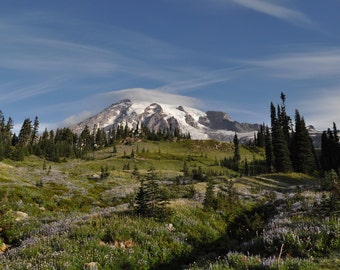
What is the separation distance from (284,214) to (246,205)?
332 inches

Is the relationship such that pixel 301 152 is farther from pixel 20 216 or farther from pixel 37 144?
pixel 37 144

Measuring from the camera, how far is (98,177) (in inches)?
2564

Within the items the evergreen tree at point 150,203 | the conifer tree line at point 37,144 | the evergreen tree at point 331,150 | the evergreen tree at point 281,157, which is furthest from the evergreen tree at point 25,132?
the evergreen tree at point 150,203

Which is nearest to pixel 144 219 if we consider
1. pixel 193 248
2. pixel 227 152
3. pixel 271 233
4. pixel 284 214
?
pixel 193 248

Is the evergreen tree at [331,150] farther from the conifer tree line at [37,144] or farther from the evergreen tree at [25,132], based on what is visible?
the evergreen tree at [25,132]

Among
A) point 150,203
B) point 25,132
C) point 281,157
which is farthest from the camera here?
point 25,132

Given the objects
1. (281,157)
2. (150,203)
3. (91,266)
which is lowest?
(91,266)

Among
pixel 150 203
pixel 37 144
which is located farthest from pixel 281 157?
pixel 37 144

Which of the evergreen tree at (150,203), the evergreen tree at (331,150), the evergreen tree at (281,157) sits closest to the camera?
the evergreen tree at (150,203)

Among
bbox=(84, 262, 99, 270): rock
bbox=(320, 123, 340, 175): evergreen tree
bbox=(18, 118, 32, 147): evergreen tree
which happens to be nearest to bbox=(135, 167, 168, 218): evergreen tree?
bbox=(84, 262, 99, 270): rock

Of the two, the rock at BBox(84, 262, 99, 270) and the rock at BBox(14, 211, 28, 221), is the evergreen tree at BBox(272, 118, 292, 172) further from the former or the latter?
the rock at BBox(84, 262, 99, 270)

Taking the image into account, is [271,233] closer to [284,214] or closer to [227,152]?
[284,214]

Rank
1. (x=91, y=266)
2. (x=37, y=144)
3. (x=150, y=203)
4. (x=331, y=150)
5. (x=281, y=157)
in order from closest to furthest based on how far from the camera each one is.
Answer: (x=91, y=266) → (x=150, y=203) → (x=281, y=157) → (x=331, y=150) → (x=37, y=144)

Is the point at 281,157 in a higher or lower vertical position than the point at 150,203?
higher
